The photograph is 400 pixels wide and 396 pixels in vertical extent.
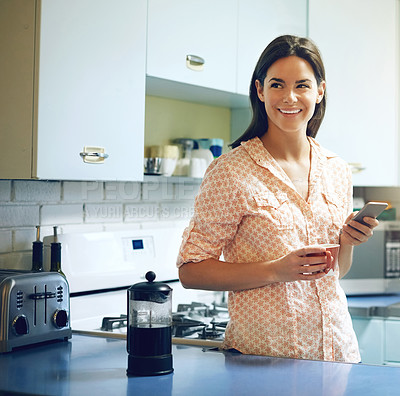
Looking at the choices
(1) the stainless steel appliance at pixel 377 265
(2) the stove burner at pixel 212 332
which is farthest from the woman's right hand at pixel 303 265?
(1) the stainless steel appliance at pixel 377 265

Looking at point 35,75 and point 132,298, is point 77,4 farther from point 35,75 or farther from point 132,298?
point 132,298

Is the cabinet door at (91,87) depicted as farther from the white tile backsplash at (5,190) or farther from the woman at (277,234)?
the woman at (277,234)

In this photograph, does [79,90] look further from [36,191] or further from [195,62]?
[195,62]

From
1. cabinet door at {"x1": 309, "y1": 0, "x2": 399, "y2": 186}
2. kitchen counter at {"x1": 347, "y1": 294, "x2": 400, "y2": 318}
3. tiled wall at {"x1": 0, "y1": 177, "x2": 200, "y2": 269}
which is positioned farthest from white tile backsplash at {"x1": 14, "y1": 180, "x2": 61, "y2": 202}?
kitchen counter at {"x1": 347, "y1": 294, "x2": 400, "y2": 318}

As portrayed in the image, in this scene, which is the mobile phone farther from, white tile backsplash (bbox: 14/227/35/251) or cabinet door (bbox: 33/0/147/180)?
white tile backsplash (bbox: 14/227/35/251)

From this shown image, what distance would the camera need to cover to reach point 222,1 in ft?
8.30

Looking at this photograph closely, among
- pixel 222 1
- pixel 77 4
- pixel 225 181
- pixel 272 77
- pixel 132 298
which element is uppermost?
pixel 222 1

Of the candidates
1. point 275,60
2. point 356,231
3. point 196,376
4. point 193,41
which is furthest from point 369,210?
point 193,41

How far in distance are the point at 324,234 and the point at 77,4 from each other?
0.97 m

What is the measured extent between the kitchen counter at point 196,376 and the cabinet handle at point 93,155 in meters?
0.58

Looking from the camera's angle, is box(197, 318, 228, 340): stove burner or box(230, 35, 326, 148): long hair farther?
box(197, 318, 228, 340): stove burner

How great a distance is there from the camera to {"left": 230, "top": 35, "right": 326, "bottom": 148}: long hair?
5.90ft

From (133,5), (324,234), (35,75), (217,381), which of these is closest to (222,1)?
(133,5)

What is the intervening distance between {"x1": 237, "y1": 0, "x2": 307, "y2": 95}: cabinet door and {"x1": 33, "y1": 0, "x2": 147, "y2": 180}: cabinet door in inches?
21.4
